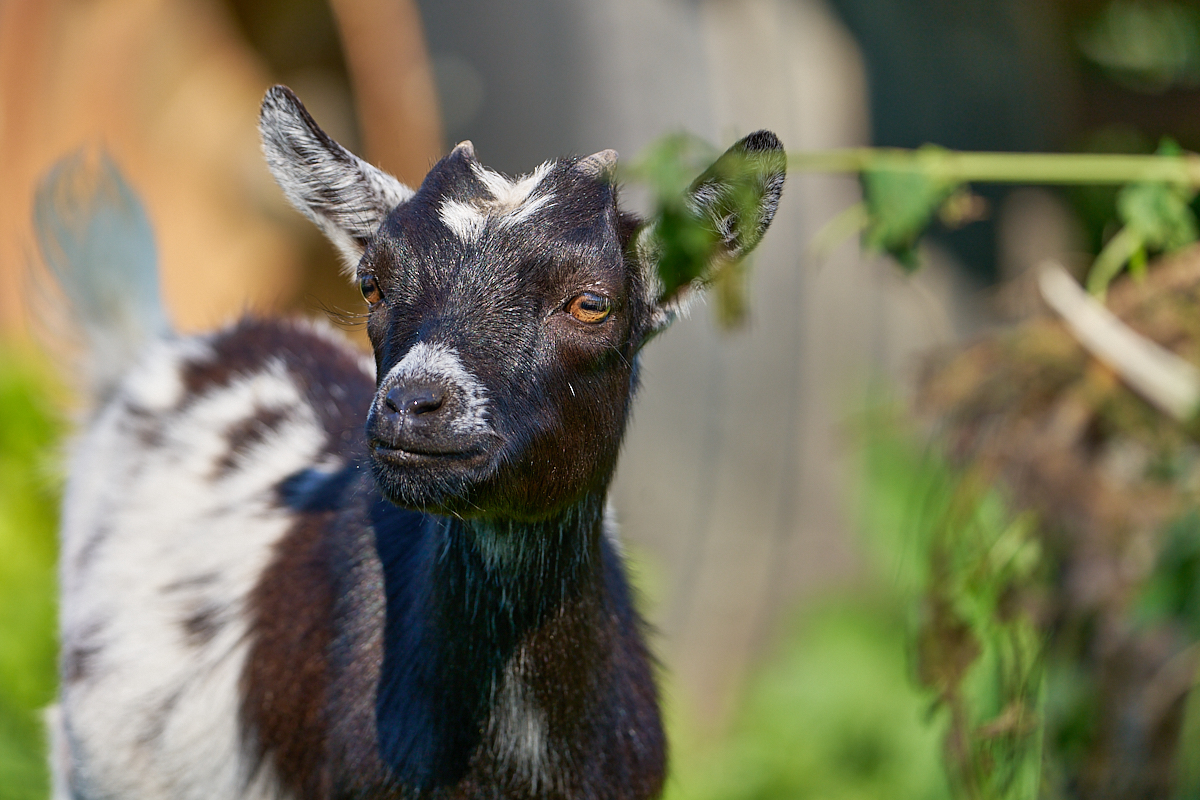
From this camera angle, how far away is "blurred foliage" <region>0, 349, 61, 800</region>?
4.70 meters

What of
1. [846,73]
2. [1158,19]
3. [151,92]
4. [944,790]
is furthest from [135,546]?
[1158,19]

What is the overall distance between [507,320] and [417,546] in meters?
0.68

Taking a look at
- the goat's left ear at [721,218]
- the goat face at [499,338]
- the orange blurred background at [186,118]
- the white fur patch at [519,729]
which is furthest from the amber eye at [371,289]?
the orange blurred background at [186,118]

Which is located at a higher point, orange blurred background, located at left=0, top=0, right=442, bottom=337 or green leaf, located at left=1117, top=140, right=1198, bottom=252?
orange blurred background, located at left=0, top=0, right=442, bottom=337

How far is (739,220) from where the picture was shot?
252 cm

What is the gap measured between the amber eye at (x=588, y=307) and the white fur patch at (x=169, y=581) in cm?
116

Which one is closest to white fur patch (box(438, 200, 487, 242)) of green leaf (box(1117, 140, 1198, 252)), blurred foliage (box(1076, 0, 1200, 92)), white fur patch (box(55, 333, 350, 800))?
white fur patch (box(55, 333, 350, 800))

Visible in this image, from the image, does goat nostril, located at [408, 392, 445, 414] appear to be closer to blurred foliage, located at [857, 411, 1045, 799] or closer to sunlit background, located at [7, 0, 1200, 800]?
blurred foliage, located at [857, 411, 1045, 799]

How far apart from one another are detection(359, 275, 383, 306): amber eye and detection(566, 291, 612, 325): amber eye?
387mm

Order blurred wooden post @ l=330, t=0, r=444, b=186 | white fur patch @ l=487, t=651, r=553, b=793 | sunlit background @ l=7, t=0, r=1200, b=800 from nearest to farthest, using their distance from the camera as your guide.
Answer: white fur patch @ l=487, t=651, r=553, b=793, sunlit background @ l=7, t=0, r=1200, b=800, blurred wooden post @ l=330, t=0, r=444, b=186

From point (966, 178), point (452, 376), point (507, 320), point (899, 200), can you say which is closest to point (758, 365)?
point (966, 178)

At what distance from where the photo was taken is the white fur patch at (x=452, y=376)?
2.21 m

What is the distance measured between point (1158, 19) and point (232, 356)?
627cm

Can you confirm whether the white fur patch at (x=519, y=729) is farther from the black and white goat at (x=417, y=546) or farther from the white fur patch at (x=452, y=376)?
Answer: the white fur patch at (x=452, y=376)
